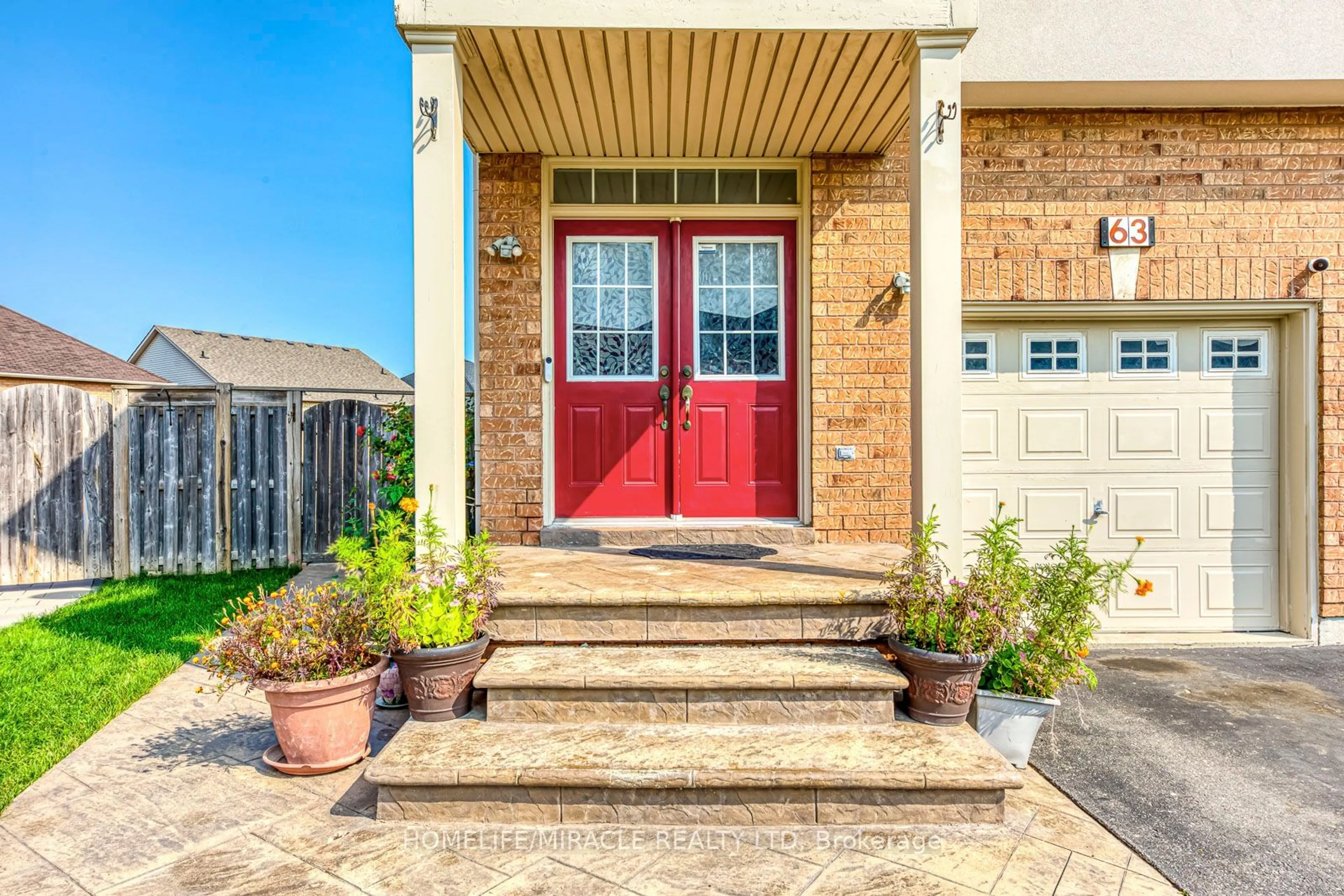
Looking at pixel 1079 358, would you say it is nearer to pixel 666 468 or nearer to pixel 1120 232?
pixel 1120 232

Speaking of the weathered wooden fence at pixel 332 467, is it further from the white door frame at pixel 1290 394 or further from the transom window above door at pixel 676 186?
the white door frame at pixel 1290 394

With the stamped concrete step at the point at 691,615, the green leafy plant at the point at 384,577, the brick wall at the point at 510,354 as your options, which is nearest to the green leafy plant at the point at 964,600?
the stamped concrete step at the point at 691,615

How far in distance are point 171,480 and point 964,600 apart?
6189 millimetres

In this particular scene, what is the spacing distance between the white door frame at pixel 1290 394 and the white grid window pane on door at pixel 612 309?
198 cm

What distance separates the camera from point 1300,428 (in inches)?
163

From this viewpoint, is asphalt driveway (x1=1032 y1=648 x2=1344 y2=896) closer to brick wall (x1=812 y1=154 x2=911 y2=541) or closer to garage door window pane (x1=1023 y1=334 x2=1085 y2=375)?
brick wall (x1=812 y1=154 x2=911 y2=541)

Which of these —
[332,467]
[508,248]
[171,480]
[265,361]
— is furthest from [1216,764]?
[265,361]

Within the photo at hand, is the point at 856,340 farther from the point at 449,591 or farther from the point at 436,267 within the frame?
the point at 449,591

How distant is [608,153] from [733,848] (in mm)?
3758

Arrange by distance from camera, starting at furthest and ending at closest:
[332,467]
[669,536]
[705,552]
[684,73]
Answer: [332,467], [669,536], [705,552], [684,73]

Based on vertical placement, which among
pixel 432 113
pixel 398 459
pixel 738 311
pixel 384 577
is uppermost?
pixel 432 113

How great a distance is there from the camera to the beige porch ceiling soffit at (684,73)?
286cm

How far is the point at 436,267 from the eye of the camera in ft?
9.31

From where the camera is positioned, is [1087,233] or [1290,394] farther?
[1290,394]
